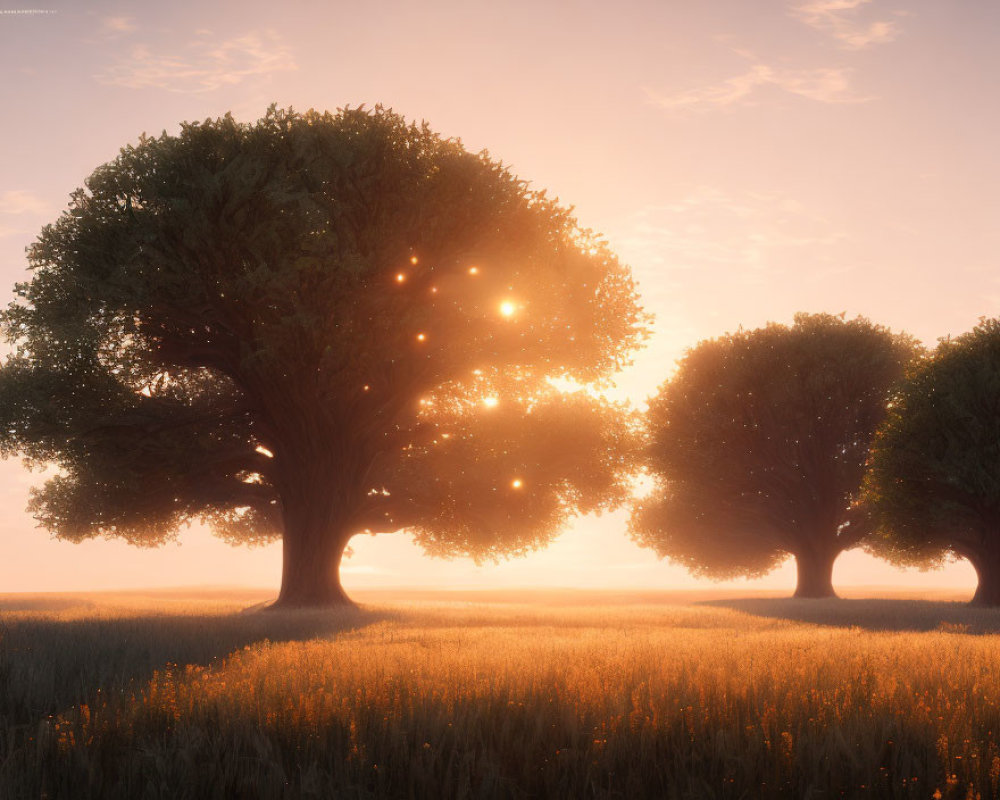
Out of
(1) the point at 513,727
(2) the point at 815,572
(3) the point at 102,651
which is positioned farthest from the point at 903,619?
(2) the point at 815,572

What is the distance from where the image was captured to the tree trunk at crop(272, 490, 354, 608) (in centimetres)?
3177

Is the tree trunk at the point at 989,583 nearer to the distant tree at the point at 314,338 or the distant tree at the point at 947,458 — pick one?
the distant tree at the point at 947,458

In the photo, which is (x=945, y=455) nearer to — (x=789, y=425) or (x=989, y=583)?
(x=989, y=583)

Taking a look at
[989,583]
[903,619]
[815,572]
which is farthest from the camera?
[815,572]

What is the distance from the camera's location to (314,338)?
26688mm

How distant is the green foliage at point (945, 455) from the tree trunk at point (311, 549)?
2313 cm

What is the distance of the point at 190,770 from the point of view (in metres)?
6.27

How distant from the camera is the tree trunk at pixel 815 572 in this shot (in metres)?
49.5

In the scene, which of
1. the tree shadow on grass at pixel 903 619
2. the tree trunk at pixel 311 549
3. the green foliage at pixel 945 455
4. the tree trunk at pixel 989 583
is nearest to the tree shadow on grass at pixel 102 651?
the tree trunk at pixel 311 549

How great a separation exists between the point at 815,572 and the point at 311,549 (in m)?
31.7

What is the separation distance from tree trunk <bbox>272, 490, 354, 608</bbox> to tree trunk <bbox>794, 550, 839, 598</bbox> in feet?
96.6

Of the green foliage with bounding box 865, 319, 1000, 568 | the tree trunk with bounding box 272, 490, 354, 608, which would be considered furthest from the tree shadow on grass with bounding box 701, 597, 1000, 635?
the tree trunk with bounding box 272, 490, 354, 608

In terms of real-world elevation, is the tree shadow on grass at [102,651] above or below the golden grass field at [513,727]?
below

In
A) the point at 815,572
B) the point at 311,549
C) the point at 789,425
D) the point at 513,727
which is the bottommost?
the point at 815,572
